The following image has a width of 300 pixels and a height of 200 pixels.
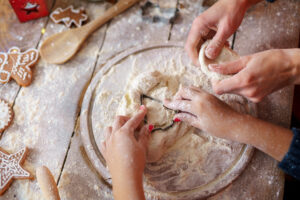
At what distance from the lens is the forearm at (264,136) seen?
81 centimetres

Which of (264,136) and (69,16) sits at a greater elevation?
(69,16)

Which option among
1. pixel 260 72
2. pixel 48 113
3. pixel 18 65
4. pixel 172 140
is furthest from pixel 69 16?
pixel 260 72

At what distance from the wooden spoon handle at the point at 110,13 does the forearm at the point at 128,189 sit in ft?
2.17

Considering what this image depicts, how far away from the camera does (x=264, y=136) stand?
0.82 metres

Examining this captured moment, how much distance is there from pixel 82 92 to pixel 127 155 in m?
0.38

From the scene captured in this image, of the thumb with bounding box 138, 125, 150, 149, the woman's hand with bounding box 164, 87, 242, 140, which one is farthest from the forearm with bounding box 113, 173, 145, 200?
the woman's hand with bounding box 164, 87, 242, 140

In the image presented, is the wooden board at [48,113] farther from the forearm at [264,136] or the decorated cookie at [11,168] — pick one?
the forearm at [264,136]

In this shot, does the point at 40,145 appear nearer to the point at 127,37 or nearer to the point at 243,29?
the point at 127,37

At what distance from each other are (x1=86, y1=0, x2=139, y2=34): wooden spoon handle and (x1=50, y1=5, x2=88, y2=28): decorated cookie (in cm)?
6

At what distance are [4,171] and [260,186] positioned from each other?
83 cm

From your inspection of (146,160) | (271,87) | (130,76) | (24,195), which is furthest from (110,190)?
(271,87)

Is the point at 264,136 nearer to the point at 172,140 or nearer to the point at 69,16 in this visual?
the point at 172,140

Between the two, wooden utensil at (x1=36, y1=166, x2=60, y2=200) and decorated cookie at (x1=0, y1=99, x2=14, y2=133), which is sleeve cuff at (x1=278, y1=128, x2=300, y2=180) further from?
decorated cookie at (x1=0, y1=99, x2=14, y2=133)

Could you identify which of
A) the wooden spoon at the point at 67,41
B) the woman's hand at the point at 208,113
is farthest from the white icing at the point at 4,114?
the woman's hand at the point at 208,113
